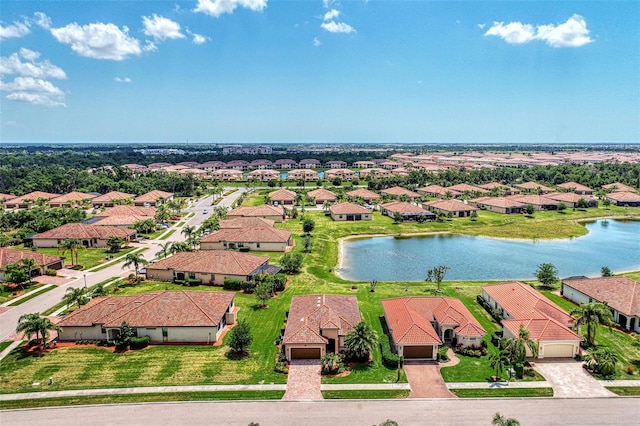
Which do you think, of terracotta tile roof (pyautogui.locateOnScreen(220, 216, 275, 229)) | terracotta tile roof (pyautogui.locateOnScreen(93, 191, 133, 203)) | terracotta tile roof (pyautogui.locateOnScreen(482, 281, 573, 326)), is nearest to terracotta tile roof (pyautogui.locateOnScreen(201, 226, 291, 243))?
terracotta tile roof (pyautogui.locateOnScreen(220, 216, 275, 229))

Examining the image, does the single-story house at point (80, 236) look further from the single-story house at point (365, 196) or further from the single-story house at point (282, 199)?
the single-story house at point (365, 196)

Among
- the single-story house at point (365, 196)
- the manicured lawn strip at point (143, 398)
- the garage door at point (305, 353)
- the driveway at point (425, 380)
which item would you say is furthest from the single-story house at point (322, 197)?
the manicured lawn strip at point (143, 398)

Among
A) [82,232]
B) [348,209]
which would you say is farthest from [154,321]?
[348,209]

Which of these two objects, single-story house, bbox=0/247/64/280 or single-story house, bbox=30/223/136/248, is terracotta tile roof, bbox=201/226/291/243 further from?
single-story house, bbox=0/247/64/280

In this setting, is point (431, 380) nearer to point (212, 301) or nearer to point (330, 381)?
point (330, 381)

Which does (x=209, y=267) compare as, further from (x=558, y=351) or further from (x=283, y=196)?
(x=283, y=196)
